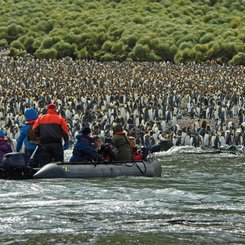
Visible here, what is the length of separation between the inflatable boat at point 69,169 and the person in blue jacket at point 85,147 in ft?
1.15

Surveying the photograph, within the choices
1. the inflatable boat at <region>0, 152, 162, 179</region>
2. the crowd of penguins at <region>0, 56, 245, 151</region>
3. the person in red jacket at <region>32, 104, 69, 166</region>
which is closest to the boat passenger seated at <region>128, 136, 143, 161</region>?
the inflatable boat at <region>0, 152, 162, 179</region>

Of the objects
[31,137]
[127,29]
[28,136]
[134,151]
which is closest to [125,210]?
[31,137]

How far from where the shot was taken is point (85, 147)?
950 inches

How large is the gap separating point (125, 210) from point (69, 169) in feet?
14.1

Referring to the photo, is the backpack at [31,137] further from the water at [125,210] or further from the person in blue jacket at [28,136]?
the water at [125,210]

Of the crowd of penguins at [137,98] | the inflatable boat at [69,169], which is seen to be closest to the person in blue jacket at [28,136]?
the inflatable boat at [69,169]

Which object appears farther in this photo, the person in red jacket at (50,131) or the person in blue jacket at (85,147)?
the person in blue jacket at (85,147)

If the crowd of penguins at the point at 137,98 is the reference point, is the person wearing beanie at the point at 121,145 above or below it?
below

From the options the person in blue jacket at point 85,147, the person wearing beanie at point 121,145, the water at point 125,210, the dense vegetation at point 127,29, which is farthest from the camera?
the dense vegetation at point 127,29

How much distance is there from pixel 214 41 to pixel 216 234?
5947 cm

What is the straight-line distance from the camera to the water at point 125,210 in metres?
16.9

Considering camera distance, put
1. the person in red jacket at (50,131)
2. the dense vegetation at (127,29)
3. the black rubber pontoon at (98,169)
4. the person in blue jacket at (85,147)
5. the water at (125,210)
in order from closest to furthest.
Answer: the water at (125,210) < the person in red jacket at (50,131) < the black rubber pontoon at (98,169) < the person in blue jacket at (85,147) < the dense vegetation at (127,29)

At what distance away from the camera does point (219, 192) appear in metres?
22.6

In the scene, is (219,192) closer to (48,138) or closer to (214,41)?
(48,138)
